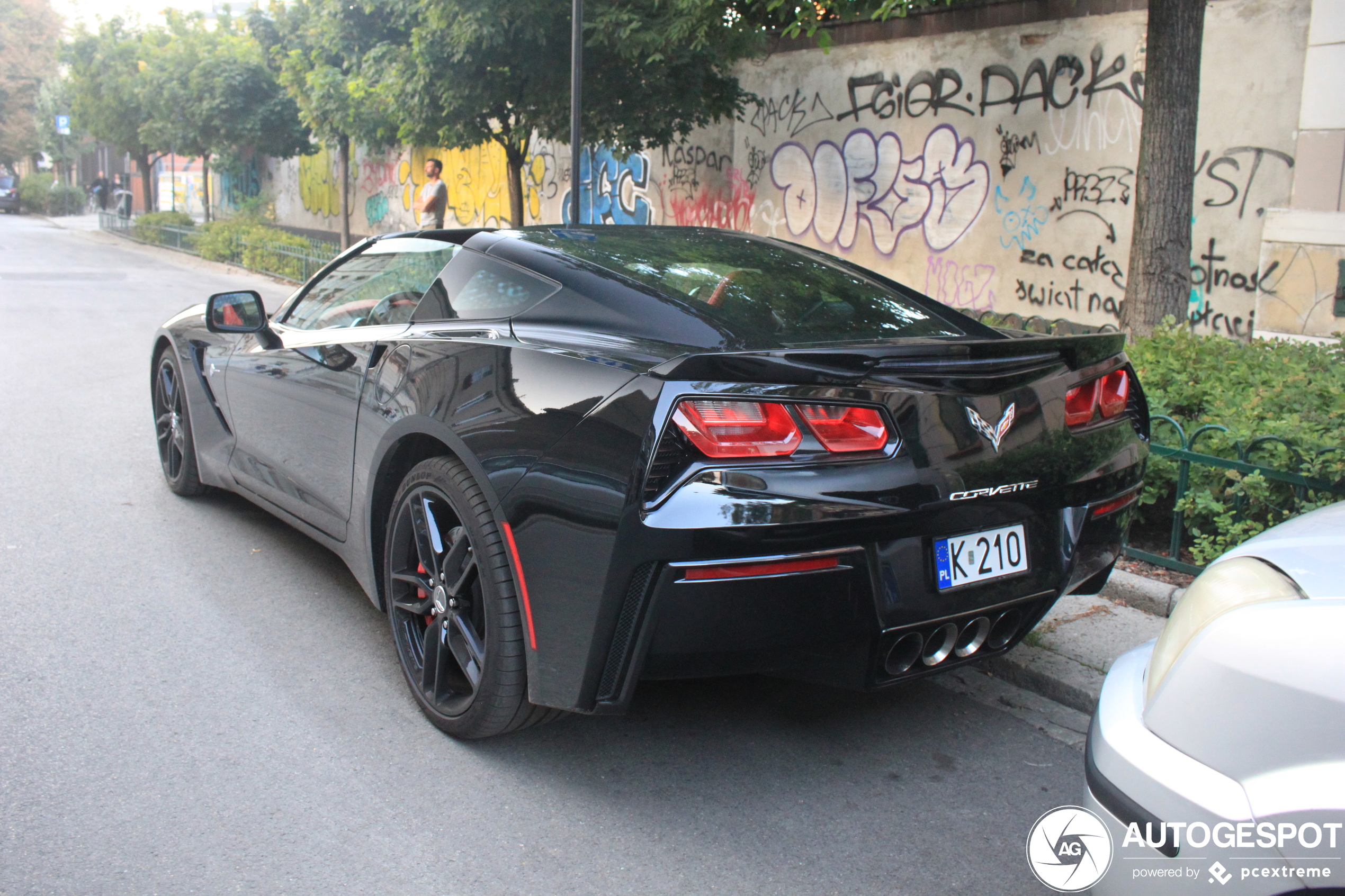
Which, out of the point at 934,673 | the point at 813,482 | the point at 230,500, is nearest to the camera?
the point at 813,482

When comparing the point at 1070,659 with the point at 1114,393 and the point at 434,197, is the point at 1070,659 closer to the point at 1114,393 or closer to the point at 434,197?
the point at 1114,393

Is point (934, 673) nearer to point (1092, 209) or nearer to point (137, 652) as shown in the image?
point (137, 652)

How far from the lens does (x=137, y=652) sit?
3.76 meters

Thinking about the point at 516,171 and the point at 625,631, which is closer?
the point at 625,631

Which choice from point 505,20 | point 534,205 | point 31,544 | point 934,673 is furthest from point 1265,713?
point 534,205

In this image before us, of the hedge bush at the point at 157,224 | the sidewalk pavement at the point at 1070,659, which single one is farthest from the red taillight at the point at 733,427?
the hedge bush at the point at 157,224

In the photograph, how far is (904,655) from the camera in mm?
2785

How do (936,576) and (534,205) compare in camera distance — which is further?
(534,205)

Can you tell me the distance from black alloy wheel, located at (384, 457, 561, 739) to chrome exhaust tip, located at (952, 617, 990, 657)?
1.08 metres

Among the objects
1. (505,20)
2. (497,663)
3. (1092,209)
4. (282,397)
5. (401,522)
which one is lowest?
(497,663)

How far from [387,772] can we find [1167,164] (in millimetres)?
5865

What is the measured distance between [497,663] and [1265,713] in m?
1.84

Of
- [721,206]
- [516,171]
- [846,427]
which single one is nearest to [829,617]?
[846,427]

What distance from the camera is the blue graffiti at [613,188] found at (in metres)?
16.8
